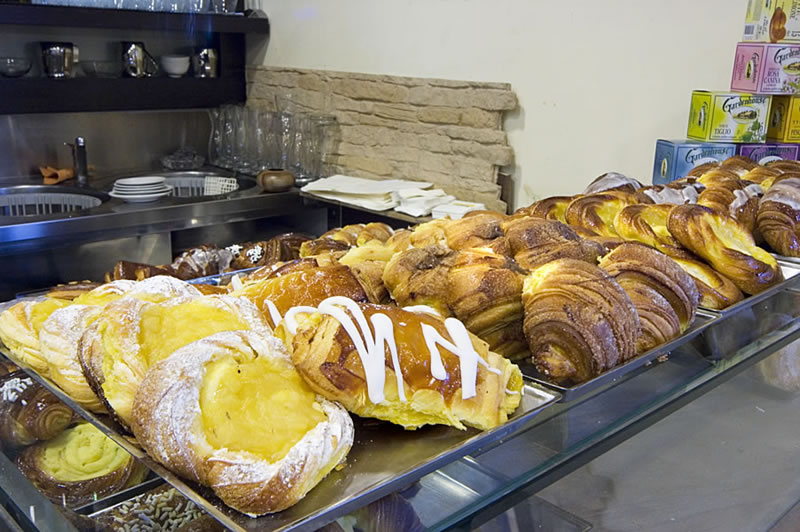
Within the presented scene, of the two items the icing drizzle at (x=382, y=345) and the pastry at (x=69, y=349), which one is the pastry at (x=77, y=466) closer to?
the pastry at (x=69, y=349)

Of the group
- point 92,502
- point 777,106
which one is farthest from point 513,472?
point 777,106

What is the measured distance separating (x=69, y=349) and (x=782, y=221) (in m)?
1.56

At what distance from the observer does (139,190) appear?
402 cm

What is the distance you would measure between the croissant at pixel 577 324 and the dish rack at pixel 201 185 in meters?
3.71

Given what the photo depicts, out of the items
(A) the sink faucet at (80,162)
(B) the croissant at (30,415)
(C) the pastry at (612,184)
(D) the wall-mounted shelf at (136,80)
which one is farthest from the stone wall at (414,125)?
(B) the croissant at (30,415)

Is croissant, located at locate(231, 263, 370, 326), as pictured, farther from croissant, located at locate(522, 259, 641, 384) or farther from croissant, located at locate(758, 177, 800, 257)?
croissant, located at locate(758, 177, 800, 257)

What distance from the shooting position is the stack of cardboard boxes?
234cm

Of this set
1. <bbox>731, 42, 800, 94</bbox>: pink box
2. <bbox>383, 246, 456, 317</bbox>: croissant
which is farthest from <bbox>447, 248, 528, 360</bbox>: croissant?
<bbox>731, 42, 800, 94</bbox>: pink box

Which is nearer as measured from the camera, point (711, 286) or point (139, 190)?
point (711, 286)

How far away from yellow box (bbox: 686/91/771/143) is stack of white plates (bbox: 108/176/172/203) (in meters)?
2.87

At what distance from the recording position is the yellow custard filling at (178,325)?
0.89m

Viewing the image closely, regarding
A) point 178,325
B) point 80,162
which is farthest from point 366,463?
point 80,162

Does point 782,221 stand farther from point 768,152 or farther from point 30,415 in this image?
point 30,415

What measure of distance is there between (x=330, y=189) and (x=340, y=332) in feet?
11.0
